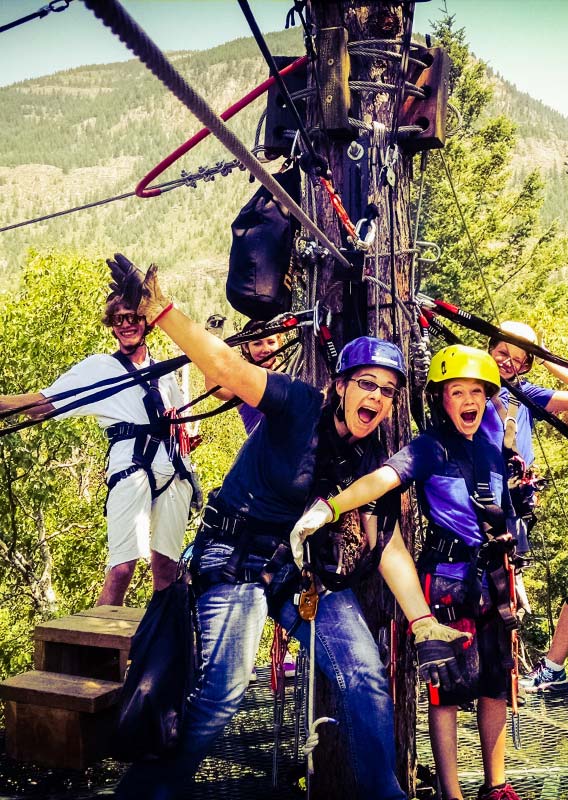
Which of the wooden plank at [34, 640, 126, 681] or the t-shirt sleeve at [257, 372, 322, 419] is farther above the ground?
the t-shirt sleeve at [257, 372, 322, 419]

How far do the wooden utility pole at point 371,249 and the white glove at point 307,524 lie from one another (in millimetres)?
759

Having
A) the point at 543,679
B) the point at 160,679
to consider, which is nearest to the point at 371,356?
the point at 160,679

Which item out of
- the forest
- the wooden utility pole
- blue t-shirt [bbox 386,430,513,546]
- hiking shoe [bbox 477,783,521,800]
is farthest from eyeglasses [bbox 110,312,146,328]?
hiking shoe [bbox 477,783,521,800]

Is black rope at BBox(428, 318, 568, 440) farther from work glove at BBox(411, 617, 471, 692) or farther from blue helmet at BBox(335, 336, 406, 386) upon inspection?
work glove at BBox(411, 617, 471, 692)

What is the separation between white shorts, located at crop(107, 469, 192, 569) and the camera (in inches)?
206

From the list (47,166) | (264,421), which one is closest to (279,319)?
(264,421)

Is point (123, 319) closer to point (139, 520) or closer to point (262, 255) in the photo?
point (262, 255)

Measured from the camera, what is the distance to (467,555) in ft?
13.3

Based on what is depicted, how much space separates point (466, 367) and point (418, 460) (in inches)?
19.9

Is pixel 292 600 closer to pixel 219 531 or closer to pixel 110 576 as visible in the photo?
pixel 219 531

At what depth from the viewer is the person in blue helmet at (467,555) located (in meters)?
4.01

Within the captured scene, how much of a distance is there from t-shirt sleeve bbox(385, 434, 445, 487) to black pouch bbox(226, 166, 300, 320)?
1056mm

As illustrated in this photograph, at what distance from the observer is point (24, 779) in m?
4.59

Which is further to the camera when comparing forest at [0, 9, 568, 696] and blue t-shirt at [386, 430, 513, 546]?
forest at [0, 9, 568, 696]
